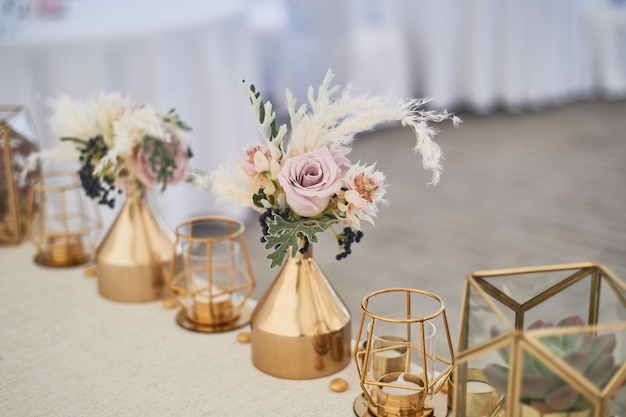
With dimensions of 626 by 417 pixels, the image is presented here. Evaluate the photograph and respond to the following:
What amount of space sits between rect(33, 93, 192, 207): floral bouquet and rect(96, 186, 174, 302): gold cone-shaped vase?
48 millimetres

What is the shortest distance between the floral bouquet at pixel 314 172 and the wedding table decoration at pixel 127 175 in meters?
0.25

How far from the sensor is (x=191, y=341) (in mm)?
1248

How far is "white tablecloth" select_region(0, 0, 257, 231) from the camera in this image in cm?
250

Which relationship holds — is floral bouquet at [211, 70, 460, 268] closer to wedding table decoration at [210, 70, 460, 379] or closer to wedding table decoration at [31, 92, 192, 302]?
wedding table decoration at [210, 70, 460, 379]

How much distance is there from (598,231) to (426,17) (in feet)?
7.80

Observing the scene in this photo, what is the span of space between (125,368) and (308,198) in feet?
1.32

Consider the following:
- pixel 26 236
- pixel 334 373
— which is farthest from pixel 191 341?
pixel 26 236

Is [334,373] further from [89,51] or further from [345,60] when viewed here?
[345,60]

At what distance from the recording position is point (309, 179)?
1.03m

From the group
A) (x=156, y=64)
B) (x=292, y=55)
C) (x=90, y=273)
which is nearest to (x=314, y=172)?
(x=90, y=273)

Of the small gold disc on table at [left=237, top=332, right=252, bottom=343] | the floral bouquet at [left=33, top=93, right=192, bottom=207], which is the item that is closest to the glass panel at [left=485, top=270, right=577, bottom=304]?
the small gold disc on table at [left=237, top=332, right=252, bottom=343]

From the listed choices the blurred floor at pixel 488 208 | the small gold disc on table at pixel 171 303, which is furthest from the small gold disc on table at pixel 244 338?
the blurred floor at pixel 488 208

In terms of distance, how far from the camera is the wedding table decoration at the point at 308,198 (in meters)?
1.03

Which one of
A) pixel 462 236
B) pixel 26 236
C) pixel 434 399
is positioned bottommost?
pixel 462 236
